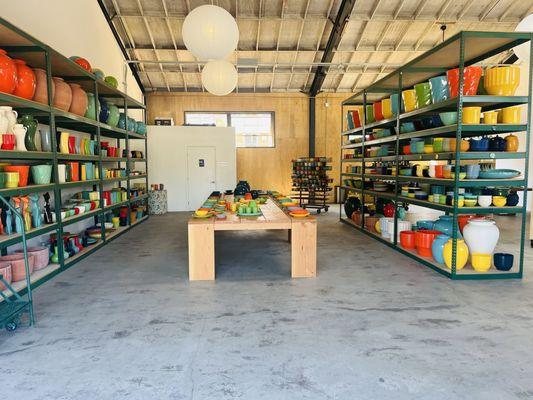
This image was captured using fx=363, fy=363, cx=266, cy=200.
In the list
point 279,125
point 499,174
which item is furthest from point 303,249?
point 279,125

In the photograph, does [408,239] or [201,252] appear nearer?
[201,252]

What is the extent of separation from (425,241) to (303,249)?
1.91 m

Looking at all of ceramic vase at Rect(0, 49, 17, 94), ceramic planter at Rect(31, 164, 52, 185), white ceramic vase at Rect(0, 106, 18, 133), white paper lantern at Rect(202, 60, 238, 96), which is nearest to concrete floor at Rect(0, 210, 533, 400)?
ceramic planter at Rect(31, 164, 52, 185)

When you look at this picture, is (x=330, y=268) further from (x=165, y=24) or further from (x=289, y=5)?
(x=165, y=24)

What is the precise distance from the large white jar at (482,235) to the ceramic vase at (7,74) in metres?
5.48

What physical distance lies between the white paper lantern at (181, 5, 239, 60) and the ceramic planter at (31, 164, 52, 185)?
236 cm

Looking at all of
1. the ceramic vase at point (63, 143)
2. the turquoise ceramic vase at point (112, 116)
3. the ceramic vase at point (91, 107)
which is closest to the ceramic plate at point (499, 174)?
the ceramic vase at point (63, 143)

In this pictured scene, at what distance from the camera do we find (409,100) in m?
5.63

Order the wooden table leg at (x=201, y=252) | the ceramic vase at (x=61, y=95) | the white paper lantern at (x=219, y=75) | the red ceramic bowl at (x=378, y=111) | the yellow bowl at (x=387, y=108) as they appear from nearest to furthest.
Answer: the wooden table leg at (x=201, y=252)
the ceramic vase at (x=61, y=95)
the white paper lantern at (x=219, y=75)
the yellow bowl at (x=387, y=108)
the red ceramic bowl at (x=378, y=111)

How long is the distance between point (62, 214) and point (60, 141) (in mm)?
1046

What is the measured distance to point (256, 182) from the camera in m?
13.1

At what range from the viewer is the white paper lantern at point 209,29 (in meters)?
4.06

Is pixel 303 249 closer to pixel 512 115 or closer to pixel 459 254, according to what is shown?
pixel 459 254

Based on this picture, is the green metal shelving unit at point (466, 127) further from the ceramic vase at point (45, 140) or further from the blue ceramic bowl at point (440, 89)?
the ceramic vase at point (45, 140)
